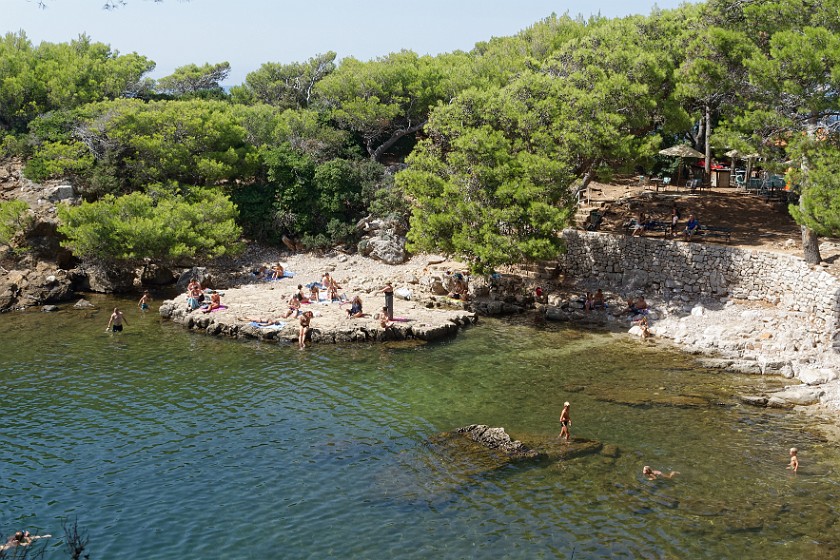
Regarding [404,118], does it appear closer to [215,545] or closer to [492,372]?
[492,372]

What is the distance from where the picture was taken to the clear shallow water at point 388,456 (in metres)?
18.0

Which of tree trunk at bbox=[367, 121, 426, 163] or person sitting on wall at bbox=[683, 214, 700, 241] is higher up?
tree trunk at bbox=[367, 121, 426, 163]

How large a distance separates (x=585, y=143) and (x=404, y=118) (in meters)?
24.3

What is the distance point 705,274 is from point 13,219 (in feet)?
131

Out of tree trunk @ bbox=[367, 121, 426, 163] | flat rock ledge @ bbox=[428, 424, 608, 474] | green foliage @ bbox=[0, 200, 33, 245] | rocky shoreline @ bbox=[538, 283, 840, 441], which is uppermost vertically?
tree trunk @ bbox=[367, 121, 426, 163]

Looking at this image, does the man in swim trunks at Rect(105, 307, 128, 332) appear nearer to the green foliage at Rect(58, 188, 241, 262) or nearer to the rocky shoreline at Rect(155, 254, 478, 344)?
the rocky shoreline at Rect(155, 254, 478, 344)

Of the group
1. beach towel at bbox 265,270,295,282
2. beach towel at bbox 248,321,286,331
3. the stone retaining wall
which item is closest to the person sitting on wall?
the stone retaining wall

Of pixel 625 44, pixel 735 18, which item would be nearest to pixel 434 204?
pixel 625 44

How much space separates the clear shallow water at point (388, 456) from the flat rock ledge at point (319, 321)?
0.99m

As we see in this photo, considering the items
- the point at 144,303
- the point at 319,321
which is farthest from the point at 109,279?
the point at 319,321

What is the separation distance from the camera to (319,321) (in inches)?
1394

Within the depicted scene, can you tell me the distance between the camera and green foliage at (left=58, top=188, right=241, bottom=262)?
42.2 meters

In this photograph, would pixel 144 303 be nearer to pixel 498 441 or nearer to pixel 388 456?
pixel 388 456

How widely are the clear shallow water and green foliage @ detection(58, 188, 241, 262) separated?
397 inches
